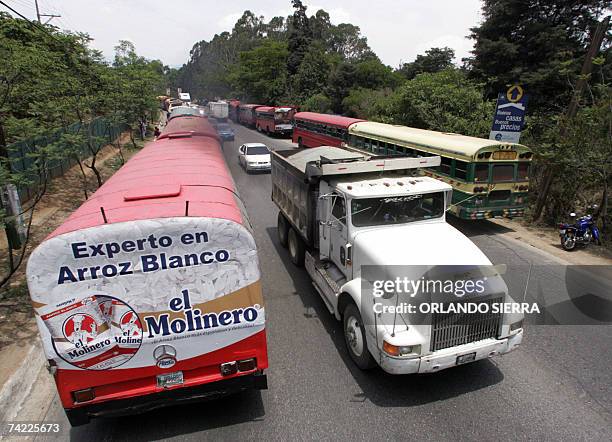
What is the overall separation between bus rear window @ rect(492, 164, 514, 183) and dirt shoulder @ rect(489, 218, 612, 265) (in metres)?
1.82

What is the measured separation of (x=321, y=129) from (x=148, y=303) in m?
21.2

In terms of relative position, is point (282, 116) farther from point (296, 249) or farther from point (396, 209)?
point (396, 209)

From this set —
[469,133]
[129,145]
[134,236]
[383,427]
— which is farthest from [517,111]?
[129,145]

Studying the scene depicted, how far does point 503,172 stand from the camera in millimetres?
11992

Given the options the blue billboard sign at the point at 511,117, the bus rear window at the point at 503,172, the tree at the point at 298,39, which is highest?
the tree at the point at 298,39

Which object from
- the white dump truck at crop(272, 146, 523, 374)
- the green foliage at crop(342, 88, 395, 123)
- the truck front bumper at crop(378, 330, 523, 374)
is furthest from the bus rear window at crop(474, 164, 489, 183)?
the green foliage at crop(342, 88, 395, 123)

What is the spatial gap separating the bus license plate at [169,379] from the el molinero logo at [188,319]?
0.55m

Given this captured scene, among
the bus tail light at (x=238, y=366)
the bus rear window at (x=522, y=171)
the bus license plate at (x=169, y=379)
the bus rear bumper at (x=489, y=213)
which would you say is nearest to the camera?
the bus license plate at (x=169, y=379)

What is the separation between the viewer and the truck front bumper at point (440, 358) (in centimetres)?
498

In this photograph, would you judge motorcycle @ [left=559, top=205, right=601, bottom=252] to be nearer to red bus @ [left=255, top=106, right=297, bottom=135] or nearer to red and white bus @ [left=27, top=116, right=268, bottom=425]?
red and white bus @ [left=27, top=116, right=268, bottom=425]

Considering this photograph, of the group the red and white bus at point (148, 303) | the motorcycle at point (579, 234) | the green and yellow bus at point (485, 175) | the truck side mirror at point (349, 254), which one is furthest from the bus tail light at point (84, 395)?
the motorcycle at point (579, 234)

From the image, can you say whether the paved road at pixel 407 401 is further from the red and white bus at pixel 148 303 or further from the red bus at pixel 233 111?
the red bus at pixel 233 111

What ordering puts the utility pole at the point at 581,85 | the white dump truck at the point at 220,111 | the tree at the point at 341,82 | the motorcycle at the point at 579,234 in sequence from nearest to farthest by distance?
the motorcycle at the point at 579,234 → the utility pole at the point at 581,85 → the tree at the point at 341,82 → the white dump truck at the point at 220,111

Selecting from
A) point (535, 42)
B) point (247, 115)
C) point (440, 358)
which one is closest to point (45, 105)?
point (440, 358)
